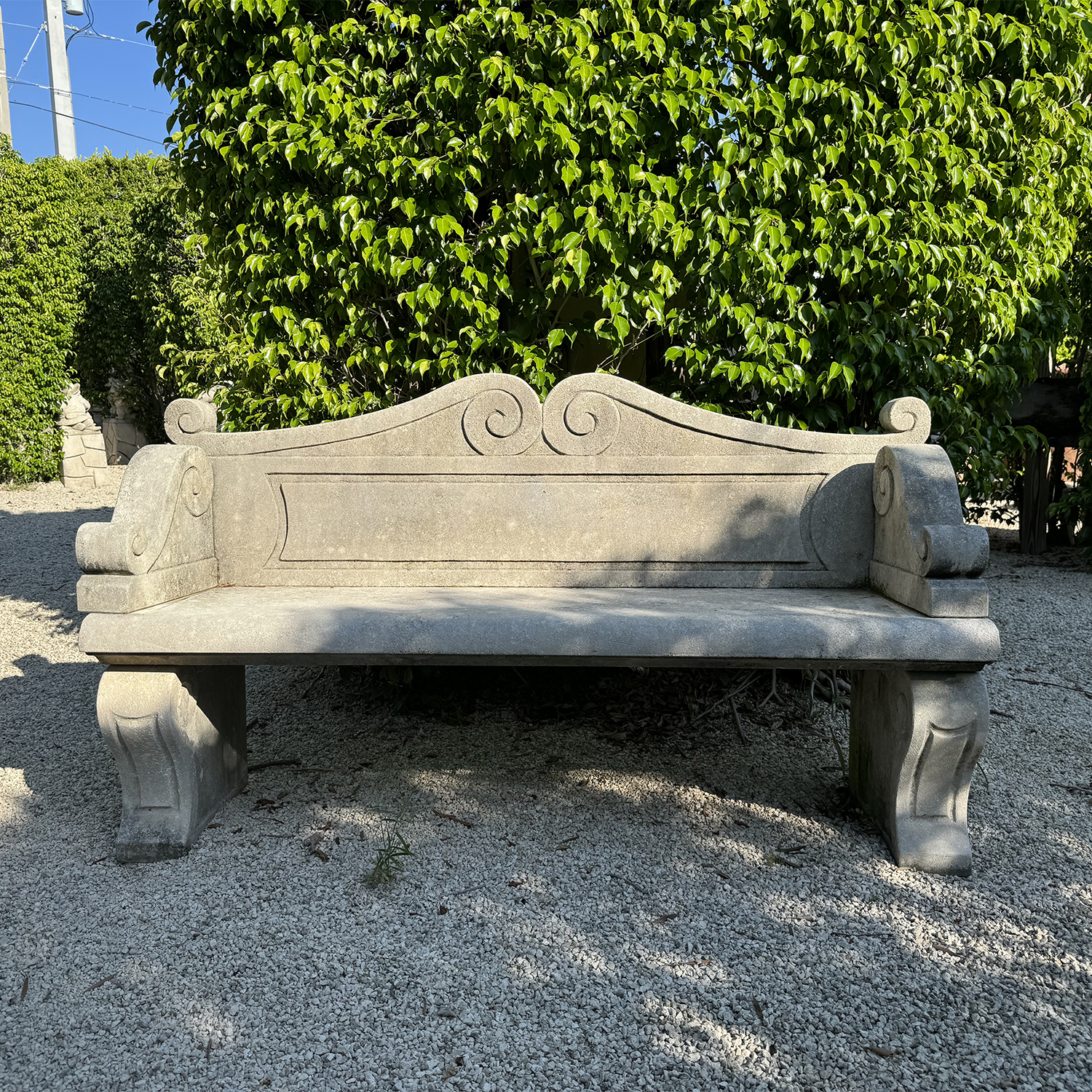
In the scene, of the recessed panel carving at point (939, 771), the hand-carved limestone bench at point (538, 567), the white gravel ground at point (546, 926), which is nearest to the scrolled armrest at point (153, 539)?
the hand-carved limestone bench at point (538, 567)

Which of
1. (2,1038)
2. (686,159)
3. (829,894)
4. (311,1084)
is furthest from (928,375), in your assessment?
(2,1038)

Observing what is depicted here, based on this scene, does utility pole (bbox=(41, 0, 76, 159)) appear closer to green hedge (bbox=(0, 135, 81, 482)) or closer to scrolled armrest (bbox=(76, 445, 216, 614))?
green hedge (bbox=(0, 135, 81, 482))

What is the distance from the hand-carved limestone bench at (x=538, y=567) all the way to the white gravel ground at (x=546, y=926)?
0.26 m

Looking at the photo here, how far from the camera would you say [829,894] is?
92.0 inches

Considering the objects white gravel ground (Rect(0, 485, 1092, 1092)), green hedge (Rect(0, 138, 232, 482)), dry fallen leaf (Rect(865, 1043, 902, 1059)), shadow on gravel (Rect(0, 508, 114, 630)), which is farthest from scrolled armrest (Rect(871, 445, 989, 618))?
green hedge (Rect(0, 138, 232, 482))

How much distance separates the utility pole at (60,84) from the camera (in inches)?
894

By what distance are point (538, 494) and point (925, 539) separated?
1.23 m

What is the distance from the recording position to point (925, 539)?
2418 millimetres

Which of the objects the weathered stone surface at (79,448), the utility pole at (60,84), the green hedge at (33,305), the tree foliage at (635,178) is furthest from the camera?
the utility pole at (60,84)

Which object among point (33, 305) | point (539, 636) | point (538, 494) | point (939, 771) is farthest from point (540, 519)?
point (33, 305)

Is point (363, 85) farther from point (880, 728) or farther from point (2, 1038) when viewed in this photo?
point (2, 1038)

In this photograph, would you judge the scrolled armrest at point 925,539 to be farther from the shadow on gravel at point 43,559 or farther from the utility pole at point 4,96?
the utility pole at point 4,96

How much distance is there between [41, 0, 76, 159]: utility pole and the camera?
22.7 meters

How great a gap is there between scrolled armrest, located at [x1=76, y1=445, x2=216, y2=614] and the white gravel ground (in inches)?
30.5
